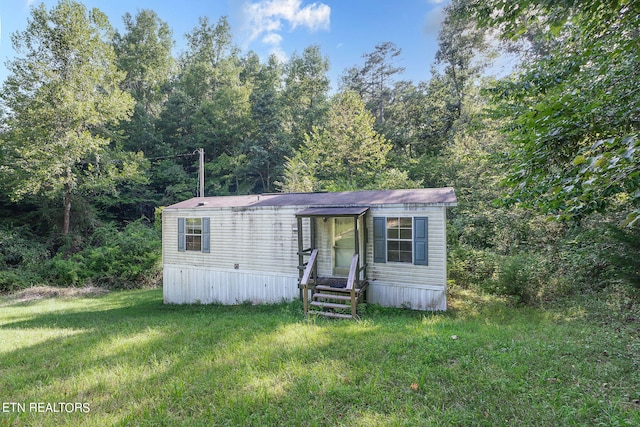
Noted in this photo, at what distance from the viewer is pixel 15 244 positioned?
48.6 feet

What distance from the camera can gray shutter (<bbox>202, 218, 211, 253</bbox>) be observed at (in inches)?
393

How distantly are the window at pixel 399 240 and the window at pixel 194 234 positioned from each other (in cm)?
587

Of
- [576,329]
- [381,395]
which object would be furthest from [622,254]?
[381,395]

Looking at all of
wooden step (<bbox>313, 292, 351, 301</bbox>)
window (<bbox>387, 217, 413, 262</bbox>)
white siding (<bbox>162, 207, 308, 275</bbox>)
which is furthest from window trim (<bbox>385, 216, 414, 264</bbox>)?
white siding (<bbox>162, 207, 308, 275</bbox>)

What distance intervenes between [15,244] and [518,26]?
68.6ft

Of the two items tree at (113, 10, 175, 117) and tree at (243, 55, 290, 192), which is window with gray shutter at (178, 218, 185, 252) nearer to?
tree at (243, 55, 290, 192)

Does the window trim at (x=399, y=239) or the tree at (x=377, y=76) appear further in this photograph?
the tree at (x=377, y=76)

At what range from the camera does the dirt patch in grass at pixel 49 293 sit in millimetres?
11821

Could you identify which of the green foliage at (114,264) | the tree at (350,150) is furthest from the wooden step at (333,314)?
the green foliage at (114,264)

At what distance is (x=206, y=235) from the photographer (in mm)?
10016

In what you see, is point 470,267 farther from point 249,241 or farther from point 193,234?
point 193,234

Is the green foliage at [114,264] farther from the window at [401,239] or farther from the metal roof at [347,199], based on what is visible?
the window at [401,239]

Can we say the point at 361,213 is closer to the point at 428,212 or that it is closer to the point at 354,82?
the point at 428,212

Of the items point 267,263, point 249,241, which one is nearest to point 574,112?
point 267,263
